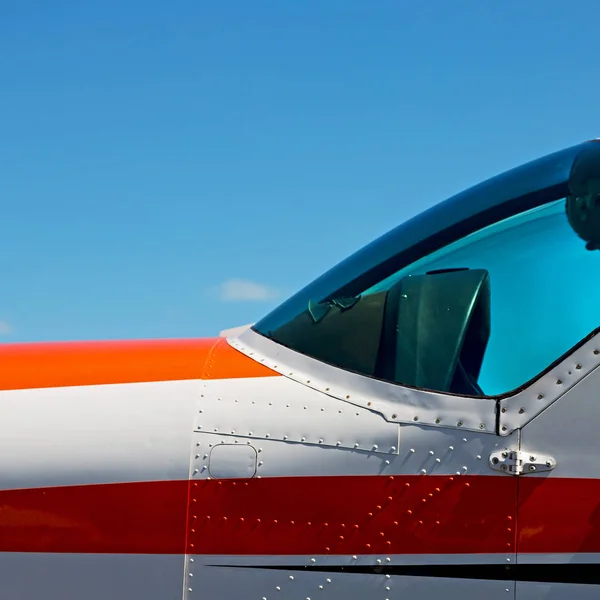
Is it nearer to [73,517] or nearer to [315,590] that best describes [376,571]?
[315,590]

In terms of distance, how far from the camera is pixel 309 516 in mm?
2803

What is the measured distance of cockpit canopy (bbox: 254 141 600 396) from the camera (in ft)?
9.68

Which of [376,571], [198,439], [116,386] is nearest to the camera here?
[376,571]

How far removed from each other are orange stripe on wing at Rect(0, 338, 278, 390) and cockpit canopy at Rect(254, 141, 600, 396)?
0.77 feet

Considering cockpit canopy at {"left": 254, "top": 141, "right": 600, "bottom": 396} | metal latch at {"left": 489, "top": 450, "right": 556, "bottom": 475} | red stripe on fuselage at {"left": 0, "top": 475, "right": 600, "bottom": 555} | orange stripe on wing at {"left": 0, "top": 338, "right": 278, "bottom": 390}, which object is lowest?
red stripe on fuselage at {"left": 0, "top": 475, "right": 600, "bottom": 555}

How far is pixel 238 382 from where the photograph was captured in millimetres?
3102

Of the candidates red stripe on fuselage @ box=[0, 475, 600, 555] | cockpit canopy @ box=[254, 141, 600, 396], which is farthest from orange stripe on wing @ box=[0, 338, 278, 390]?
red stripe on fuselage @ box=[0, 475, 600, 555]

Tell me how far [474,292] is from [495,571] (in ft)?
3.24

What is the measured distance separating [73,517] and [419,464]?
1.16 m

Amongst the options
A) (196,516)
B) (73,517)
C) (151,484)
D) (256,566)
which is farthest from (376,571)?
(73,517)

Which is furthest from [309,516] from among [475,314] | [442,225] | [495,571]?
[442,225]

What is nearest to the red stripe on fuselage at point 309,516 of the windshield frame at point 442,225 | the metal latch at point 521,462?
the metal latch at point 521,462

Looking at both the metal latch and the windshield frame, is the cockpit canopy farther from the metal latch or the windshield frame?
the metal latch

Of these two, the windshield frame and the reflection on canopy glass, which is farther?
the windshield frame
